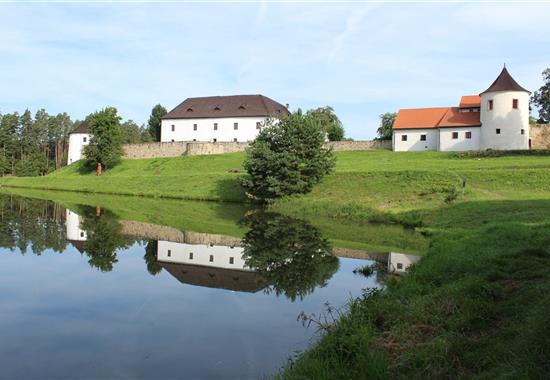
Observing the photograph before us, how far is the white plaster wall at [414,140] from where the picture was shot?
198ft

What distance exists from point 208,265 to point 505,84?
49925 millimetres

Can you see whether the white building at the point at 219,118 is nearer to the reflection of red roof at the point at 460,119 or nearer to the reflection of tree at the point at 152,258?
the reflection of red roof at the point at 460,119

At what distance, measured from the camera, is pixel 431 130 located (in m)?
60.4

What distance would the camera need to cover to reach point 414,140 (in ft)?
201

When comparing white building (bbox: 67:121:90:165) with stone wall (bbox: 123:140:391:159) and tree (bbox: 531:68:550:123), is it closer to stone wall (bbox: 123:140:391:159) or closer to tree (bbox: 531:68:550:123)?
stone wall (bbox: 123:140:391:159)

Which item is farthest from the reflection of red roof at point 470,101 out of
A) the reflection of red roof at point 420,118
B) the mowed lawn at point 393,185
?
the mowed lawn at point 393,185

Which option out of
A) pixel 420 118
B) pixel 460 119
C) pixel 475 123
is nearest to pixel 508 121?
pixel 475 123

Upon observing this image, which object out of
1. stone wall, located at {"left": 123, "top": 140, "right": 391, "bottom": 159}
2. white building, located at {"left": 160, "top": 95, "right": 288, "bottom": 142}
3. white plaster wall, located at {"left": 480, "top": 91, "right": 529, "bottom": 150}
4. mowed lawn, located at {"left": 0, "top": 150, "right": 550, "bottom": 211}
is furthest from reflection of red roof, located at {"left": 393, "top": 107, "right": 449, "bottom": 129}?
white building, located at {"left": 160, "top": 95, "right": 288, "bottom": 142}

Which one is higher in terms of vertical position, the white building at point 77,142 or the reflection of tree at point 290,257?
the white building at point 77,142

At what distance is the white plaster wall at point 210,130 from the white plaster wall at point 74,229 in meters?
46.6

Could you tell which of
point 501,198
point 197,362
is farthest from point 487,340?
point 501,198

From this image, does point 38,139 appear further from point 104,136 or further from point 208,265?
point 208,265

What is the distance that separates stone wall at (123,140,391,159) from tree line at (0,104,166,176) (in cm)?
2411

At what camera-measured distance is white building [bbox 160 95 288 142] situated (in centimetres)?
7531
